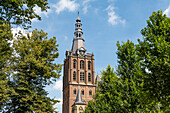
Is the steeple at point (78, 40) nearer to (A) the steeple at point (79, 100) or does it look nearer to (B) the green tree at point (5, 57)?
(A) the steeple at point (79, 100)

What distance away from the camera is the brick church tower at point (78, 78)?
2721 inches

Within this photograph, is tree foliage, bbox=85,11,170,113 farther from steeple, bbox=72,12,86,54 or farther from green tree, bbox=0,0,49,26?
steeple, bbox=72,12,86,54

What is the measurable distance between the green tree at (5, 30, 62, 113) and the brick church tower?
4741 centimetres

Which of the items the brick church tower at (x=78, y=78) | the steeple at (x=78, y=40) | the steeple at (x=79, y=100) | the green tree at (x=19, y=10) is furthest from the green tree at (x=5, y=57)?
the steeple at (x=78, y=40)

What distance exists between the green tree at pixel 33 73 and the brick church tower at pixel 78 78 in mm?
47415

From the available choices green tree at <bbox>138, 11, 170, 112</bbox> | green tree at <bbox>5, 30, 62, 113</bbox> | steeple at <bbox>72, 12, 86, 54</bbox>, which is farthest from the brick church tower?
green tree at <bbox>138, 11, 170, 112</bbox>

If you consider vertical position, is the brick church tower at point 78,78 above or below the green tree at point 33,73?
above

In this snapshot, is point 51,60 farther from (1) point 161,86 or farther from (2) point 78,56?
(2) point 78,56

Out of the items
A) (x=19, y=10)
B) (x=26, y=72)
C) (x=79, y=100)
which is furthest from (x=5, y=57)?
(x=79, y=100)

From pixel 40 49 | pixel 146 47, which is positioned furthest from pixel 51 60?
pixel 146 47

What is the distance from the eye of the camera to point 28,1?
8211 millimetres

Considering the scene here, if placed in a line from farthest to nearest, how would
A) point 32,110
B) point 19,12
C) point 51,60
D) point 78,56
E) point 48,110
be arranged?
point 78,56
point 51,60
point 48,110
point 32,110
point 19,12

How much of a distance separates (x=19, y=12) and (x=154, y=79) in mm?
8955

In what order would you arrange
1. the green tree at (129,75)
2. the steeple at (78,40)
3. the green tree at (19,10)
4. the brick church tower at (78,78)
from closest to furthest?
1. the green tree at (19,10)
2. the green tree at (129,75)
3. the brick church tower at (78,78)
4. the steeple at (78,40)
